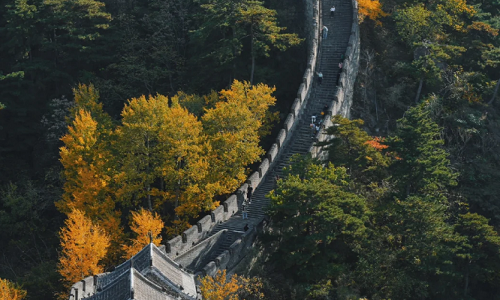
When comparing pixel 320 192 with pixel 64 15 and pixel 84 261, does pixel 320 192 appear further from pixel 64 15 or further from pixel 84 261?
pixel 64 15

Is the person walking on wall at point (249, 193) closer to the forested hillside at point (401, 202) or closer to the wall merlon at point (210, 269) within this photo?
the forested hillside at point (401, 202)

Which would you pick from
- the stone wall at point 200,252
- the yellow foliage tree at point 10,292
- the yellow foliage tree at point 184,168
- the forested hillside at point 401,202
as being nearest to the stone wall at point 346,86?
the forested hillside at point 401,202

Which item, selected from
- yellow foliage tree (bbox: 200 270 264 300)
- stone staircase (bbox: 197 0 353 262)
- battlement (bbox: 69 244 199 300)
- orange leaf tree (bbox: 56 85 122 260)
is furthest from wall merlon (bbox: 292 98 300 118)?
battlement (bbox: 69 244 199 300)

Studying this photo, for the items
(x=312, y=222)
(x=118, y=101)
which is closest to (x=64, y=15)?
(x=118, y=101)

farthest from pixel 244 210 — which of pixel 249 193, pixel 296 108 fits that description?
pixel 296 108

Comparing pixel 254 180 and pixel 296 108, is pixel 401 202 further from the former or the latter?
pixel 296 108

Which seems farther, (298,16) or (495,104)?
(298,16)

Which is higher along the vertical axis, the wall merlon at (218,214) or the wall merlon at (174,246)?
the wall merlon at (218,214)
